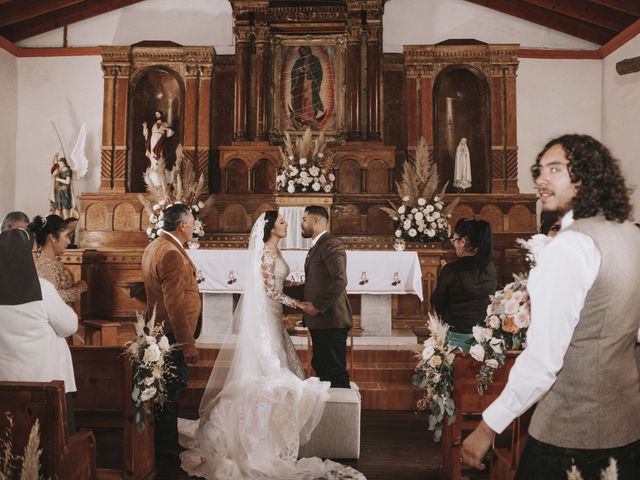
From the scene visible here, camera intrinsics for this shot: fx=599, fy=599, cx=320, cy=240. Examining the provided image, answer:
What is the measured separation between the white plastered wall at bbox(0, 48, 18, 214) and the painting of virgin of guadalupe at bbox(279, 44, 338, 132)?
4921 mm

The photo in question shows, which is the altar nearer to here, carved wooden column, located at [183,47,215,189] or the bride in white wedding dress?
the bride in white wedding dress

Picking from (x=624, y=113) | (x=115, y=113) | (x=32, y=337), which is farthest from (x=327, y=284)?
(x=624, y=113)

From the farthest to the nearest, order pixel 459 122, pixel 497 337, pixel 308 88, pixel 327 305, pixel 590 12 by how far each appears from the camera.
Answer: pixel 459 122 → pixel 308 88 → pixel 590 12 → pixel 327 305 → pixel 497 337

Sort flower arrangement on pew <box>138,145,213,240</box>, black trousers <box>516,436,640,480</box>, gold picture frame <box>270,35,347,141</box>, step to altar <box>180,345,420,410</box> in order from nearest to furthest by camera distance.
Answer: black trousers <box>516,436,640,480</box> → step to altar <box>180,345,420,410</box> → flower arrangement on pew <box>138,145,213,240</box> → gold picture frame <box>270,35,347,141</box>

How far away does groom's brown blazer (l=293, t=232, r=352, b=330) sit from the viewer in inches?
189

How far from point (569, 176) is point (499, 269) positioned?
833 centimetres

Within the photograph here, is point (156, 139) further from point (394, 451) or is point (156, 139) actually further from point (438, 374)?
point (438, 374)

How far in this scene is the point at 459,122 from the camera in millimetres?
10812

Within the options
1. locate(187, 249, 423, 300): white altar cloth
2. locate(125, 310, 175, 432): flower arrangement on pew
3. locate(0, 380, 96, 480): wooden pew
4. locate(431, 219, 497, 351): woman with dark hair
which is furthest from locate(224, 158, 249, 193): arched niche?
locate(0, 380, 96, 480): wooden pew

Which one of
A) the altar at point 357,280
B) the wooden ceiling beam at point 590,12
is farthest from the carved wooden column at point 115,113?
the wooden ceiling beam at point 590,12

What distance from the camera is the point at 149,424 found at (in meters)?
4.16

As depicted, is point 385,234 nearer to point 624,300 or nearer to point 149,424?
point 149,424

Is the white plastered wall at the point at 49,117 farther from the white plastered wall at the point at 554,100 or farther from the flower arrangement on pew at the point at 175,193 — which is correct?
the white plastered wall at the point at 554,100

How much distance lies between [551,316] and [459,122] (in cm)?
958
